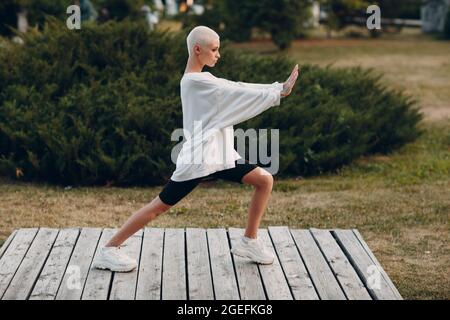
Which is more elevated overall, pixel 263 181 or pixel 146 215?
pixel 263 181

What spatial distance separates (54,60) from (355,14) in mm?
20438

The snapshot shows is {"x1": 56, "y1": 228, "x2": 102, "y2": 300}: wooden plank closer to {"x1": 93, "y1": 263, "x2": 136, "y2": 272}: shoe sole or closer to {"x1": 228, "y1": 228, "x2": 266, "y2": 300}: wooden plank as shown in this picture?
{"x1": 93, "y1": 263, "x2": 136, "y2": 272}: shoe sole

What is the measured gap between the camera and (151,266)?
20.3 feet

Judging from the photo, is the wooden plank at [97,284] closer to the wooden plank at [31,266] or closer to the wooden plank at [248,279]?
the wooden plank at [31,266]

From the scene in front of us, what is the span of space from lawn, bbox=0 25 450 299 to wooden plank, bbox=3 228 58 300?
1.11m

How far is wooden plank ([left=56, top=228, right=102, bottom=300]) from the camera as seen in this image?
18.4ft

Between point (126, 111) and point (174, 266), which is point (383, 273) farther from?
point (126, 111)

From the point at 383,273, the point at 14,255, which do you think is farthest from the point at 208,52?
the point at 14,255

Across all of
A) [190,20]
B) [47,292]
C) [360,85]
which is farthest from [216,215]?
[190,20]

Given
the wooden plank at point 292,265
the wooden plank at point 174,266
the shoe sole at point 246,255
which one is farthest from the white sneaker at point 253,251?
the wooden plank at point 174,266

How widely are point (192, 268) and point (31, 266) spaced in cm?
96

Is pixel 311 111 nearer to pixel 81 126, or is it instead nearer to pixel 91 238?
pixel 81 126

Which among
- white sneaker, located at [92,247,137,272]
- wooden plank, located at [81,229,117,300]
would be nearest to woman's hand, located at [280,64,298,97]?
white sneaker, located at [92,247,137,272]

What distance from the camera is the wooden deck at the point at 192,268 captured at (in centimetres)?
563
